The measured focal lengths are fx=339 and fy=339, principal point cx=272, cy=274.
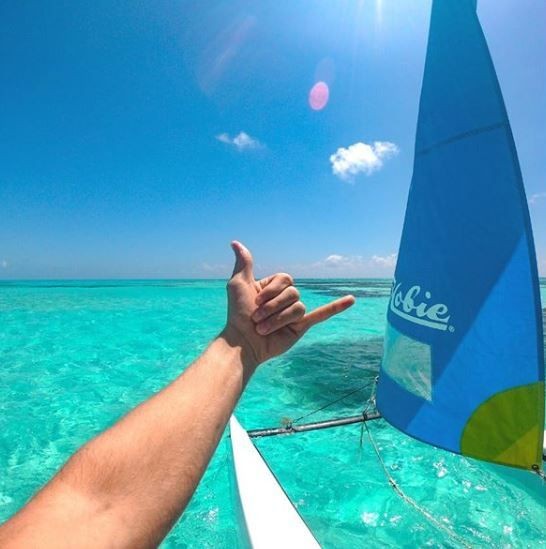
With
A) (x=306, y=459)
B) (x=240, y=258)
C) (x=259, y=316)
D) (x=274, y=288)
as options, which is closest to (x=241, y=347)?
(x=259, y=316)

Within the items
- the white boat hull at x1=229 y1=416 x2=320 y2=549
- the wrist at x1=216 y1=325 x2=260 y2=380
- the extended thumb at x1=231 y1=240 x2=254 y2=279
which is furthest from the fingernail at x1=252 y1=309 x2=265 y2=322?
the white boat hull at x1=229 y1=416 x2=320 y2=549

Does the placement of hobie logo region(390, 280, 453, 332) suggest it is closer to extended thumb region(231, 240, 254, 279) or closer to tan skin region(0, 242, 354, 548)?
tan skin region(0, 242, 354, 548)

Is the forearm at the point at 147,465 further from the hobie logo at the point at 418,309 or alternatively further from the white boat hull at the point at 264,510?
the white boat hull at the point at 264,510

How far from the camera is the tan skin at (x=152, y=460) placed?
3.04ft

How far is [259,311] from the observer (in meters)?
1.65

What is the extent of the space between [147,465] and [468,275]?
2184mm

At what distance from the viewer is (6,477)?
5512mm

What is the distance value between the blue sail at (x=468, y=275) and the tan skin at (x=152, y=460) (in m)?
1.40

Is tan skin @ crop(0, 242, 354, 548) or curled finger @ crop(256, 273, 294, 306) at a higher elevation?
curled finger @ crop(256, 273, 294, 306)

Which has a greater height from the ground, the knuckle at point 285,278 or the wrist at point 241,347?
the knuckle at point 285,278

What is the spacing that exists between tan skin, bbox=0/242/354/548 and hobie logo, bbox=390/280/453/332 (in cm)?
137

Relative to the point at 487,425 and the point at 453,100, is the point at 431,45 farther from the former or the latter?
the point at 487,425

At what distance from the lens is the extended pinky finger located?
1646mm

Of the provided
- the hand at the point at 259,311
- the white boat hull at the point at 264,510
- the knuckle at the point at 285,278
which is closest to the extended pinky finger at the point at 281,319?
the hand at the point at 259,311
